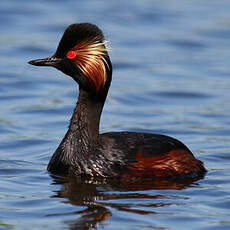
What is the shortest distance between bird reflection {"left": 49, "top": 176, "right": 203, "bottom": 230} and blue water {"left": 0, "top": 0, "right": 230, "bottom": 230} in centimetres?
1

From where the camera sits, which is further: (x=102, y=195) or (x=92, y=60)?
(x=92, y=60)

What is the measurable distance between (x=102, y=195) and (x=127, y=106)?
6123 mm

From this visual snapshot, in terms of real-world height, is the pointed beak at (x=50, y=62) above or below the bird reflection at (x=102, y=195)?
above

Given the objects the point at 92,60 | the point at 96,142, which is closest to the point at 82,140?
the point at 96,142

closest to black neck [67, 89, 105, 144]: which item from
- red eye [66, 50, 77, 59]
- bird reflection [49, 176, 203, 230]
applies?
red eye [66, 50, 77, 59]

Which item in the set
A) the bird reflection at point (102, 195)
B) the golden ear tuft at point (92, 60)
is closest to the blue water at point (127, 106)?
the bird reflection at point (102, 195)

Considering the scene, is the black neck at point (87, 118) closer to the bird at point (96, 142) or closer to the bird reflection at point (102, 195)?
the bird at point (96, 142)

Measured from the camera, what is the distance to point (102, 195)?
10453mm

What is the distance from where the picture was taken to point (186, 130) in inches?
570

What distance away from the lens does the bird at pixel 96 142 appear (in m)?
11.0

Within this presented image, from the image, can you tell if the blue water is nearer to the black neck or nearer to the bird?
the bird

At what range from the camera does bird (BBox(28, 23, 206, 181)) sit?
434 inches

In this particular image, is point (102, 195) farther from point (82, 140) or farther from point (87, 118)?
point (87, 118)

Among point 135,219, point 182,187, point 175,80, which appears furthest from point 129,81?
point 135,219
